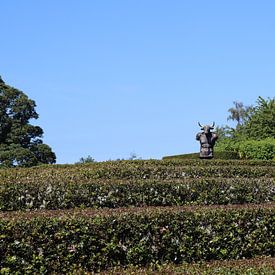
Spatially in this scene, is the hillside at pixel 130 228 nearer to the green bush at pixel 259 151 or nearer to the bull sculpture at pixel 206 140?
the bull sculpture at pixel 206 140

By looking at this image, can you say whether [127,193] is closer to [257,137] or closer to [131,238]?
[131,238]

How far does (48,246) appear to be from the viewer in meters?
7.93

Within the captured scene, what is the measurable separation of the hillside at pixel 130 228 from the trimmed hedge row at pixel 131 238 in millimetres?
12

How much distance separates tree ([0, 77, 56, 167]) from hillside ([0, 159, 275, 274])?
24.8 meters

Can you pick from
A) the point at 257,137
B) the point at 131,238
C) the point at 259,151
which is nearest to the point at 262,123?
the point at 257,137

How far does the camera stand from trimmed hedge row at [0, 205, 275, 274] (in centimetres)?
779

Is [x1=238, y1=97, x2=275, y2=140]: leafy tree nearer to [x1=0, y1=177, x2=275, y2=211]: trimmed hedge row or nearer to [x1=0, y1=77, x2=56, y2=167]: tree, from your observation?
[x1=0, y1=77, x2=56, y2=167]: tree

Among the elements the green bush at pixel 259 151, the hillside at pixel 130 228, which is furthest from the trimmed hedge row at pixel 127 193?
the green bush at pixel 259 151

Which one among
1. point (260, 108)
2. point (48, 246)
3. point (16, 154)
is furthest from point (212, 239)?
point (260, 108)

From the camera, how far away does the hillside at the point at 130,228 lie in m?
7.79

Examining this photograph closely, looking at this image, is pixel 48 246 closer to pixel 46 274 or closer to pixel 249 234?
pixel 46 274

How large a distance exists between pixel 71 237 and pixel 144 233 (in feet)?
3.44

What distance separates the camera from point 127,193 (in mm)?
10586

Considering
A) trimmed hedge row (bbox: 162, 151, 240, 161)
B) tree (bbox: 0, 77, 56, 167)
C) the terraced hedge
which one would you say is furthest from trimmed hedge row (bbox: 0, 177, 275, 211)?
tree (bbox: 0, 77, 56, 167)
